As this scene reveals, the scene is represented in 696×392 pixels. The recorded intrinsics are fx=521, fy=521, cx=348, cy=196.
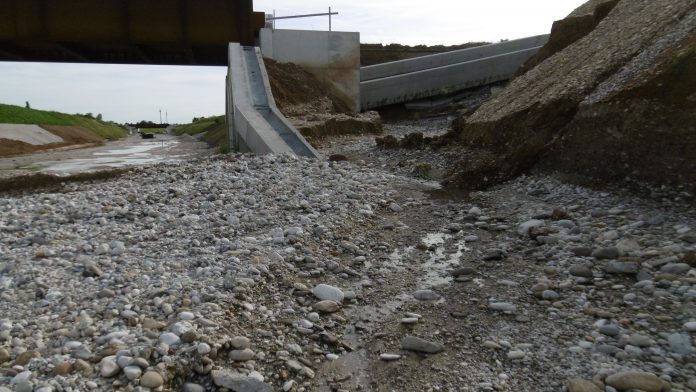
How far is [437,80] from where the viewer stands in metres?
22.9

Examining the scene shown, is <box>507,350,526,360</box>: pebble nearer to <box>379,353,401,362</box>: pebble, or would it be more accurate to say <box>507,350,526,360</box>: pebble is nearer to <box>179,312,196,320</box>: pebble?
<box>379,353,401,362</box>: pebble

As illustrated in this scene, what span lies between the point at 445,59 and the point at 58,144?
20126 mm

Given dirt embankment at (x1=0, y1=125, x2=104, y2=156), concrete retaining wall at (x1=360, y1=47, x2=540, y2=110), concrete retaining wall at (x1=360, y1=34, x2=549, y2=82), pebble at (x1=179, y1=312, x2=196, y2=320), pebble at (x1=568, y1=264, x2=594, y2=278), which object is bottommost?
pebble at (x1=179, y1=312, x2=196, y2=320)

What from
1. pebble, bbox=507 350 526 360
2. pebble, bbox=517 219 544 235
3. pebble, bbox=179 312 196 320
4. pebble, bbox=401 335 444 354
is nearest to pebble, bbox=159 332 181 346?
pebble, bbox=179 312 196 320

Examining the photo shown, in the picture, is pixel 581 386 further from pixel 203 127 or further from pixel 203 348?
pixel 203 127

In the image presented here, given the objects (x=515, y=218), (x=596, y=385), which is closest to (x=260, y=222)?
(x=515, y=218)

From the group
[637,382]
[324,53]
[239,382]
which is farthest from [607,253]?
[324,53]

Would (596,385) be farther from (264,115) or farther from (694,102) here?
(264,115)

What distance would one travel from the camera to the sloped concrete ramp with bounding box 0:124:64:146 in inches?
956

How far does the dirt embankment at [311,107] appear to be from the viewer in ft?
51.5

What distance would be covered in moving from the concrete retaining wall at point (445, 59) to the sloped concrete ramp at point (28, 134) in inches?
638

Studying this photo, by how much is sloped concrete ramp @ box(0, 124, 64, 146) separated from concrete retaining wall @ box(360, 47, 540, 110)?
1614cm

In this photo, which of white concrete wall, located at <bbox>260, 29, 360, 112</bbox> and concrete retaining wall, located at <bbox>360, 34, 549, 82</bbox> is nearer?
white concrete wall, located at <bbox>260, 29, 360, 112</bbox>

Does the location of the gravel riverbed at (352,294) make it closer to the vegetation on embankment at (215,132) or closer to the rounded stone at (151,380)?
the rounded stone at (151,380)
